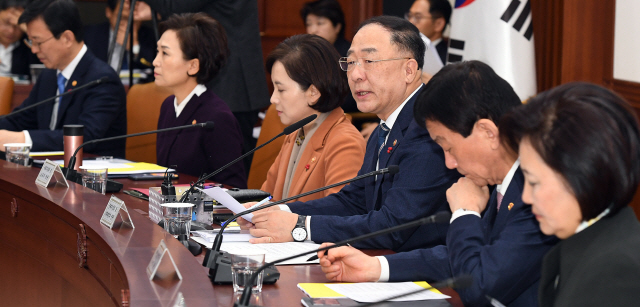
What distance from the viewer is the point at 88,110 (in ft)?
11.2

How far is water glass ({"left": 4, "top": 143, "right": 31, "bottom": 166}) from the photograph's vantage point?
2.76 m

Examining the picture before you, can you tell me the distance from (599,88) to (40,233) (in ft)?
5.40

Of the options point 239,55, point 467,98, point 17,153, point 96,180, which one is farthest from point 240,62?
point 467,98

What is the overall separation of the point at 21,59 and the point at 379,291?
16.8 ft

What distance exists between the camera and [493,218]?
5.02ft

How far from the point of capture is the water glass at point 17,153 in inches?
109

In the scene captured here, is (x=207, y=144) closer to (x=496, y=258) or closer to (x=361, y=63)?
(x=361, y=63)

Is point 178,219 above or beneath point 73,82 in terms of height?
beneath

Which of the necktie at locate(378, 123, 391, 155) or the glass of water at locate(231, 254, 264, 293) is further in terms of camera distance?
the necktie at locate(378, 123, 391, 155)

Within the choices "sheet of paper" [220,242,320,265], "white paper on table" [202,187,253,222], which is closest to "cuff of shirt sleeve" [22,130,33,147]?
"white paper on table" [202,187,253,222]

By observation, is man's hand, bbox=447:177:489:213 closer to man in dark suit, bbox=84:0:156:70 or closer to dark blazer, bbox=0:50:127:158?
dark blazer, bbox=0:50:127:158

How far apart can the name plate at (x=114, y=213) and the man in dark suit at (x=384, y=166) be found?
32cm

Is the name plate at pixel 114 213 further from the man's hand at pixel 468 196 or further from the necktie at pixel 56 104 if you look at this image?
the necktie at pixel 56 104

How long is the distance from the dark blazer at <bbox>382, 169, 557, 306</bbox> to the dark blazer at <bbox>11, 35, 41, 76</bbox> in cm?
498
